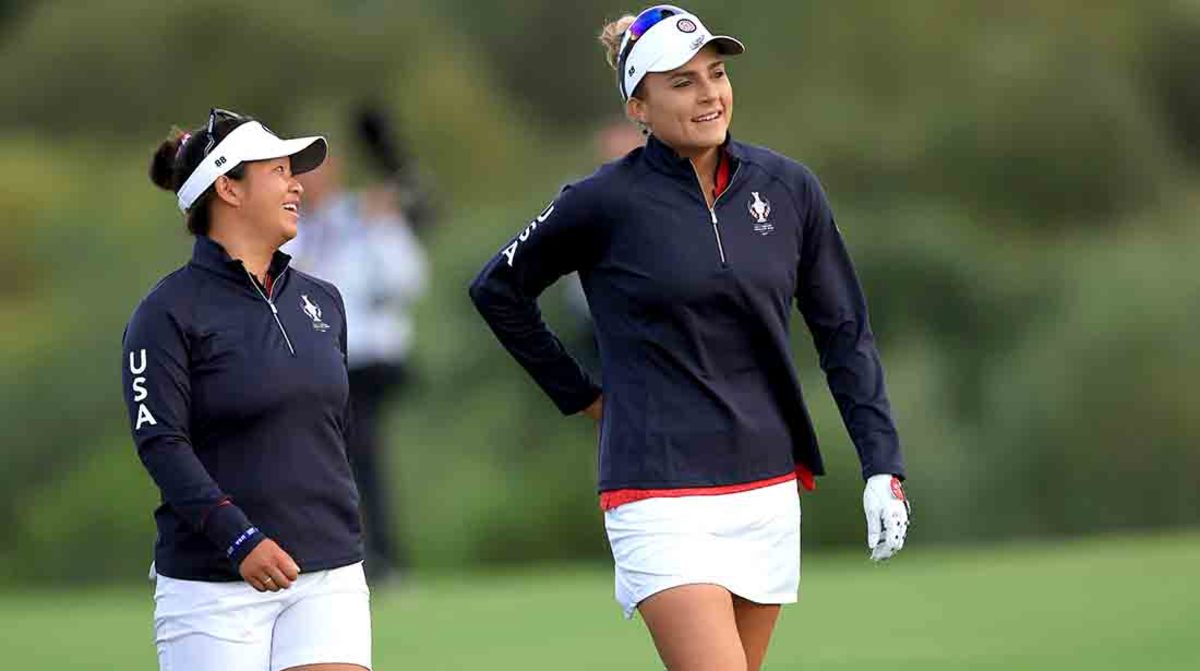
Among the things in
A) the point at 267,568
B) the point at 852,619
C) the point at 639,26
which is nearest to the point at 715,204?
the point at 639,26

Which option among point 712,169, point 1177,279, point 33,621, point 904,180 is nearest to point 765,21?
point 904,180

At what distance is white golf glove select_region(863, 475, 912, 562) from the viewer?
5.87 m

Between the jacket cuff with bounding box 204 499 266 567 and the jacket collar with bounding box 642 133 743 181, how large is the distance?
50.5 inches

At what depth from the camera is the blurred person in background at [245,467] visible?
5.64 m

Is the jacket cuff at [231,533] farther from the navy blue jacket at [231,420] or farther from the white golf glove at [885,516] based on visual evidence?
the white golf glove at [885,516]

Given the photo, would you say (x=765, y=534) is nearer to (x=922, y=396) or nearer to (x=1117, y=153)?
(x=922, y=396)

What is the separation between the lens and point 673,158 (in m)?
5.98

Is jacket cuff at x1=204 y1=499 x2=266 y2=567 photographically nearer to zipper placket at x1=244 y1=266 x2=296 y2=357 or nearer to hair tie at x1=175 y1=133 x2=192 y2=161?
zipper placket at x1=244 y1=266 x2=296 y2=357

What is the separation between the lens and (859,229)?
15172 millimetres

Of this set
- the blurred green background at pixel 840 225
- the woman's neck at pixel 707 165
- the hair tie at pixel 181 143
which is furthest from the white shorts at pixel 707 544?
the blurred green background at pixel 840 225

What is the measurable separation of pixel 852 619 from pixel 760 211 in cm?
470

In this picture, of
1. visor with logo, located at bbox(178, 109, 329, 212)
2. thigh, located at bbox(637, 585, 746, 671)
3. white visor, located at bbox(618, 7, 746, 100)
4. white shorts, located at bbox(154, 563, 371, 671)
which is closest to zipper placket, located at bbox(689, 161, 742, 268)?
white visor, located at bbox(618, 7, 746, 100)

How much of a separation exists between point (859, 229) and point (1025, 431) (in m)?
1.77

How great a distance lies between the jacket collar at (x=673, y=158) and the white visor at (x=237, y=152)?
79 cm
